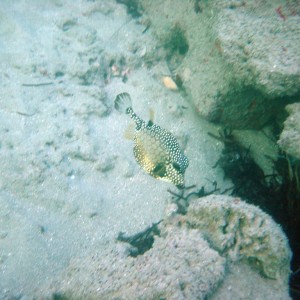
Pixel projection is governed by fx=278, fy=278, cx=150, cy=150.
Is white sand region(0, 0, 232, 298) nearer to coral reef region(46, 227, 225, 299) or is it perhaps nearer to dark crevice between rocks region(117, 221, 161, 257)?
dark crevice between rocks region(117, 221, 161, 257)

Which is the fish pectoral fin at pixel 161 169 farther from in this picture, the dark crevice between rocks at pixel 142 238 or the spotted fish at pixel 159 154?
the dark crevice between rocks at pixel 142 238

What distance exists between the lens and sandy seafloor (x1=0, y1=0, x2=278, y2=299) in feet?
13.3

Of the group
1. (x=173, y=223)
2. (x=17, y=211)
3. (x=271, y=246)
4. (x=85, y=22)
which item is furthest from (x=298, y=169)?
(x=85, y=22)

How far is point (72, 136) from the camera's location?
4.97 meters

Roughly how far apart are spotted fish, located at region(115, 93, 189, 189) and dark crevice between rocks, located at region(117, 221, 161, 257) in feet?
2.65

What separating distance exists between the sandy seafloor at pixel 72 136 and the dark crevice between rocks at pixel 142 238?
9.0 inches

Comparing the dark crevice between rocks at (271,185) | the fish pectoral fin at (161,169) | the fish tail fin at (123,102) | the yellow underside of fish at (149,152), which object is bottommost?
the dark crevice between rocks at (271,185)

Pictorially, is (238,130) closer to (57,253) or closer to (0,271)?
(57,253)

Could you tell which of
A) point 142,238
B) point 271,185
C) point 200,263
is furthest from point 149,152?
point 271,185

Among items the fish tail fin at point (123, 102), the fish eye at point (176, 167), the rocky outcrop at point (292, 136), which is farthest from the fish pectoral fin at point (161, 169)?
the rocky outcrop at point (292, 136)

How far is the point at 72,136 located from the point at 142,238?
2.18 metres

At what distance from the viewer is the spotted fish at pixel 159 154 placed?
3971 mm

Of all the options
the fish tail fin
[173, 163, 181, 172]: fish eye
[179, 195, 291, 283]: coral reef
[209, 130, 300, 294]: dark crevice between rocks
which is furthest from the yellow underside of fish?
[209, 130, 300, 294]: dark crevice between rocks

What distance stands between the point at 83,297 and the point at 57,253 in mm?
1213
